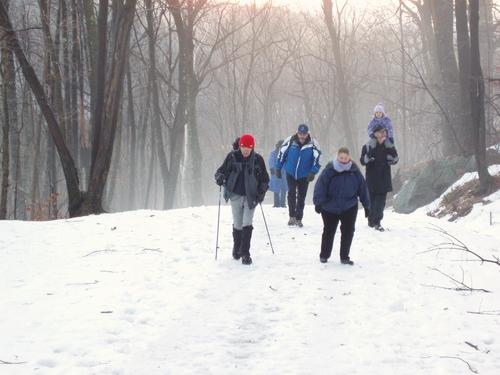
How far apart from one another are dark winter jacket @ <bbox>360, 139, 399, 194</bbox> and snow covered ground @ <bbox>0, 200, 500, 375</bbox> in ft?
3.51

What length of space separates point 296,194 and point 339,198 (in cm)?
291

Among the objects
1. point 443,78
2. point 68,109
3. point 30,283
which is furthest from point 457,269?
point 68,109

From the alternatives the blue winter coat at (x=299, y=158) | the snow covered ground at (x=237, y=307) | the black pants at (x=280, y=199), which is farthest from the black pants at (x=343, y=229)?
the black pants at (x=280, y=199)

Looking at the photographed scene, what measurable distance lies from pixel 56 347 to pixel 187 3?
722 inches

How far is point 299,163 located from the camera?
995 cm

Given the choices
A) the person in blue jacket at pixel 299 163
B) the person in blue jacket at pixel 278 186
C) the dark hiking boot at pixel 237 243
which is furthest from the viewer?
the person in blue jacket at pixel 278 186

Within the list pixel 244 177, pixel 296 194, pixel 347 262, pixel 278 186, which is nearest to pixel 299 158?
pixel 296 194

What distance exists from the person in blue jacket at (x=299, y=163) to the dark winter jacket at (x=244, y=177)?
2.17 metres

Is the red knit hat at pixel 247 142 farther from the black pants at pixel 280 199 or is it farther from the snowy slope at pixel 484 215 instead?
the black pants at pixel 280 199

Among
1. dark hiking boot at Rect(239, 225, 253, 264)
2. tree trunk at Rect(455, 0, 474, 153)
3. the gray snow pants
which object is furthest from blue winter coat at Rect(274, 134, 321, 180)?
tree trunk at Rect(455, 0, 474, 153)

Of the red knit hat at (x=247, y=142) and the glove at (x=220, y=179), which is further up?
the red knit hat at (x=247, y=142)

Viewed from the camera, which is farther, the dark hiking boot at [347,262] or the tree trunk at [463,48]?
the tree trunk at [463,48]

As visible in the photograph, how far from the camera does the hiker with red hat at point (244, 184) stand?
24.9 ft

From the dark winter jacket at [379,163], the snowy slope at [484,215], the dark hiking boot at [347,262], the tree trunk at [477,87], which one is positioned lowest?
the dark hiking boot at [347,262]
